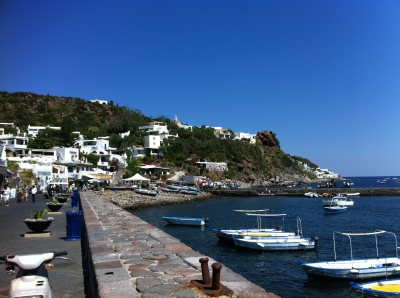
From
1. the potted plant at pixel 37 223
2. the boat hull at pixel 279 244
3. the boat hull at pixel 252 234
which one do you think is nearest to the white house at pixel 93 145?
the boat hull at pixel 252 234

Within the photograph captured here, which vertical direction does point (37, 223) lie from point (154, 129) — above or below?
below

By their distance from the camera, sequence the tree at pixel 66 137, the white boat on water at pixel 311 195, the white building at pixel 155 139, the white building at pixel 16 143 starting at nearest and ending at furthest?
the white building at pixel 16 143
the white boat on water at pixel 311 195
the tree at pixel 66 137
the white building at pixel 155 139

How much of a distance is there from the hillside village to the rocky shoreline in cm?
666

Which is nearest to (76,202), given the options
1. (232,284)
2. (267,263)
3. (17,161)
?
(267,263)

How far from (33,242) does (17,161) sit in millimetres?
40818

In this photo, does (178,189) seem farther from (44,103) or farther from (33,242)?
(44,103)

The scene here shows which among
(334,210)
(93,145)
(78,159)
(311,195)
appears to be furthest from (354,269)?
(93,145)

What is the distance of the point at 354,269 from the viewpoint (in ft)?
51.1

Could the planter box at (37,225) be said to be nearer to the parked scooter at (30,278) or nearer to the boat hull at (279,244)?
the parked scooter at (30,278)

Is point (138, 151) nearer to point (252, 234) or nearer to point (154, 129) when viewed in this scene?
point (154, 129)

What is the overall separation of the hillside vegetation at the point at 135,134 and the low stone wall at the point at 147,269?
75164 millimetres

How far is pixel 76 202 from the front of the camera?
2309cm

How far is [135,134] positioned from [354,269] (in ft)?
290

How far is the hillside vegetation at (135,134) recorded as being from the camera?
90.8m
